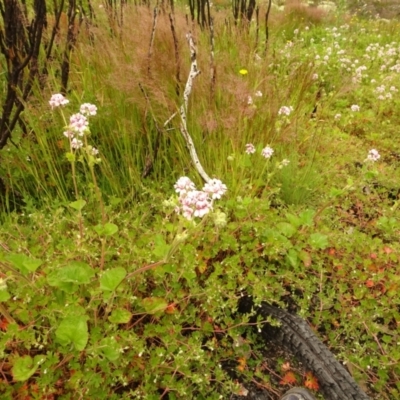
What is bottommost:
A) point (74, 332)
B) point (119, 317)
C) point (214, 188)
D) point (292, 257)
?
point (292, 257)

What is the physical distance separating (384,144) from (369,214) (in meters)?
1.12

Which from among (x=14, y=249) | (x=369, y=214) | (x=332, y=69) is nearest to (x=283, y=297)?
(x=369, y=214)

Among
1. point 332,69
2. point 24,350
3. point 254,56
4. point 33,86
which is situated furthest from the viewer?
point 332,69

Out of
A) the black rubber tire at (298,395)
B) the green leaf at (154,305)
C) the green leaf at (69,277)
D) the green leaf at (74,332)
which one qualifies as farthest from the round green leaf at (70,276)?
the black rubber tire at (298,395)

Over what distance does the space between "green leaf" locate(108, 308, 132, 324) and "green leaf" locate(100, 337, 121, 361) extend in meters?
0.09

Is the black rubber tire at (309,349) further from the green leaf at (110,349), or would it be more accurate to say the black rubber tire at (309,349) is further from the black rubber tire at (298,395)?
the green leaf at (110,349)

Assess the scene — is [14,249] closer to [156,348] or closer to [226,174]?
[156,348]

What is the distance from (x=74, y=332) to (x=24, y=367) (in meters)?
0.20

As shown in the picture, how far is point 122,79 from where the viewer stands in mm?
2291

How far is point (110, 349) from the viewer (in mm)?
1292

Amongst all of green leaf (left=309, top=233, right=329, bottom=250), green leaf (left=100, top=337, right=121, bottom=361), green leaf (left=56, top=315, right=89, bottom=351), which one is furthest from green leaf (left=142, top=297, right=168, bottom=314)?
green leaf (left=309, top=233, right=329, bottom=250)

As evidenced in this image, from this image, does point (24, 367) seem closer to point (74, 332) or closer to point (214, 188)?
point (74, 332)

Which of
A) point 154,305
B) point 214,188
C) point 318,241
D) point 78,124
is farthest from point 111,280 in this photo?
point 318,241

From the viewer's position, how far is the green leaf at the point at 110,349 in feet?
4.22
